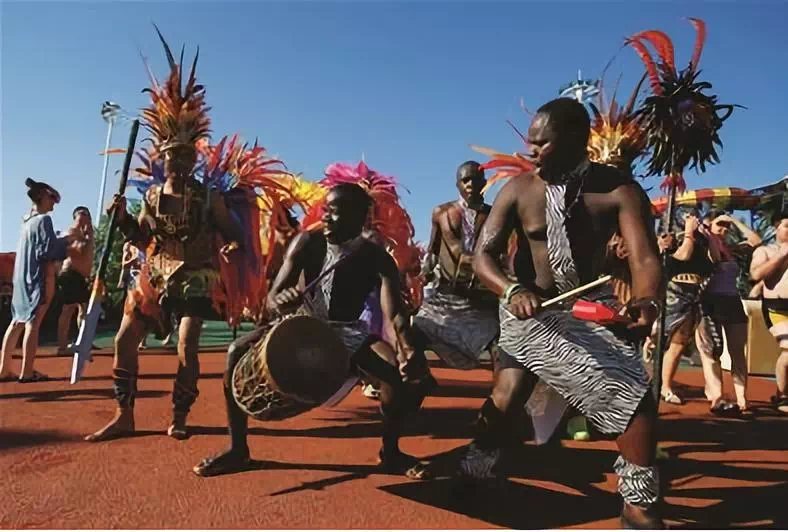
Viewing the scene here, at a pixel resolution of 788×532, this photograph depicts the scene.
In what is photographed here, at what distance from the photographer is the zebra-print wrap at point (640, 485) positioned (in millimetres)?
2367

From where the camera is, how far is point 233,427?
3404mm

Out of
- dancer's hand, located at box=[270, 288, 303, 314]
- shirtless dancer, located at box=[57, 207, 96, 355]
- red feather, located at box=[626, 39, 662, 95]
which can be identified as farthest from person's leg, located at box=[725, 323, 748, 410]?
shirtless dancer, located at box=[57, 207, 96, 355]

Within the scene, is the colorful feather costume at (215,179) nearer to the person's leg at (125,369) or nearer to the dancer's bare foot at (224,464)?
the person's leg at (125,369)

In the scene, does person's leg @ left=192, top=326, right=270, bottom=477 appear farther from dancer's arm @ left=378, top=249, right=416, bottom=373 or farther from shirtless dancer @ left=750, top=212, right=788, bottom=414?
shirtless dancer @ left=750, top=212, right=788, bottom=414

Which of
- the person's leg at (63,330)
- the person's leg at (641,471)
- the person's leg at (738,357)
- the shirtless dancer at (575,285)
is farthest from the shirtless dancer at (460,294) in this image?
the person's leg at (63,330)

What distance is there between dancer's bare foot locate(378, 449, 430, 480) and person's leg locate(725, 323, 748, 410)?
137 inches

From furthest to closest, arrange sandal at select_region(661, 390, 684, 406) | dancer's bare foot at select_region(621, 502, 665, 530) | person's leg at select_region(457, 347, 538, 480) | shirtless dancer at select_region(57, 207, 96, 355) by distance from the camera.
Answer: shirtless dancer at select_region(57, 207, 96, 355), sandal at select_region(661, 390, 684, 406), person's leg at select_region(457, 347, 538, 480), dancer's bare foot at select_region(621, 502, 665, 530)

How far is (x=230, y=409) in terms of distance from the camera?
133 inches

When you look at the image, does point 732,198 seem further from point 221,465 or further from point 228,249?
point 221,465

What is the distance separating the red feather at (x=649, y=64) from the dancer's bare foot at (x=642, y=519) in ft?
8.26

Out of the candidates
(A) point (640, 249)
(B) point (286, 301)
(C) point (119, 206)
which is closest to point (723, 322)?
(A) point (640, 249)

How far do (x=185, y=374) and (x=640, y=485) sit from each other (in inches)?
112

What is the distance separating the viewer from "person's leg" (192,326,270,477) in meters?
3.27

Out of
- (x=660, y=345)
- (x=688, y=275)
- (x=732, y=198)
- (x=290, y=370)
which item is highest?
(x=732, y=198)
